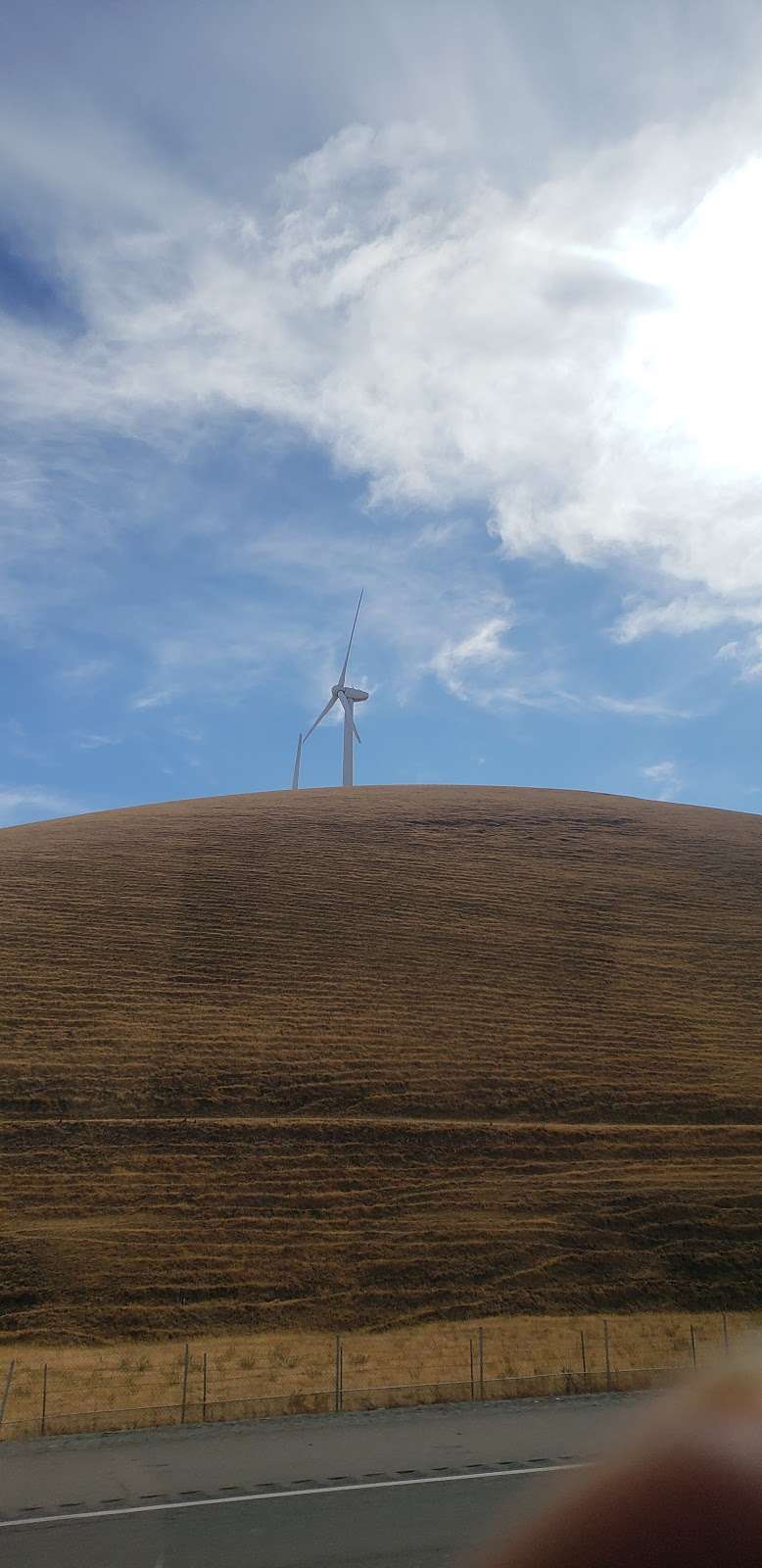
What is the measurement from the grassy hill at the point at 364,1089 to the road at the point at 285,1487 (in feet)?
21.5

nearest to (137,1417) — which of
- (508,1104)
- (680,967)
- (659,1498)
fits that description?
(508,1104)

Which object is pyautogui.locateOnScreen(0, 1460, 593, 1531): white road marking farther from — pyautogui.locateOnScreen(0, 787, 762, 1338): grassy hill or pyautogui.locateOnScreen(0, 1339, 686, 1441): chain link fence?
pyautogui.locateOnScreen(0, 787, 762, 1338): grassy hill

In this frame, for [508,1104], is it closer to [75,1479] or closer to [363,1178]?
[363,1178]

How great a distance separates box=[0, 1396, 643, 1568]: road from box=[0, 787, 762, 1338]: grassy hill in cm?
656

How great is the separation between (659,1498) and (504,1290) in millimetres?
24544

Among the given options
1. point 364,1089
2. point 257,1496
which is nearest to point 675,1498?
point 257,1496

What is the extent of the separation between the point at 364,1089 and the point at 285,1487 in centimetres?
1721

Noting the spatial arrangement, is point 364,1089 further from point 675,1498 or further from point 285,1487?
point 675,1498

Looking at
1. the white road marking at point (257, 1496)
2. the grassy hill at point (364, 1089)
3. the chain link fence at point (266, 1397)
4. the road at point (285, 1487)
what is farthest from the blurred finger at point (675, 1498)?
the grassy hill at point (364, 1089)

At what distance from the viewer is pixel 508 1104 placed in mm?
30234

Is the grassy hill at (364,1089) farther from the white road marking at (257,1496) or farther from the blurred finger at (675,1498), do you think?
the blurred finger at (675,1498)

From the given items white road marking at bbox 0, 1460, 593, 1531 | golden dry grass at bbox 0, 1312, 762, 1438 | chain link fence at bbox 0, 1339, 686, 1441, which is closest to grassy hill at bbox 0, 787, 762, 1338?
golden dry grass at bbox 0, 1312, 762, 1438

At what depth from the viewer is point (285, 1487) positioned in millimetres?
12961

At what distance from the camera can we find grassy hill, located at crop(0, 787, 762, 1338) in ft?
78.3
